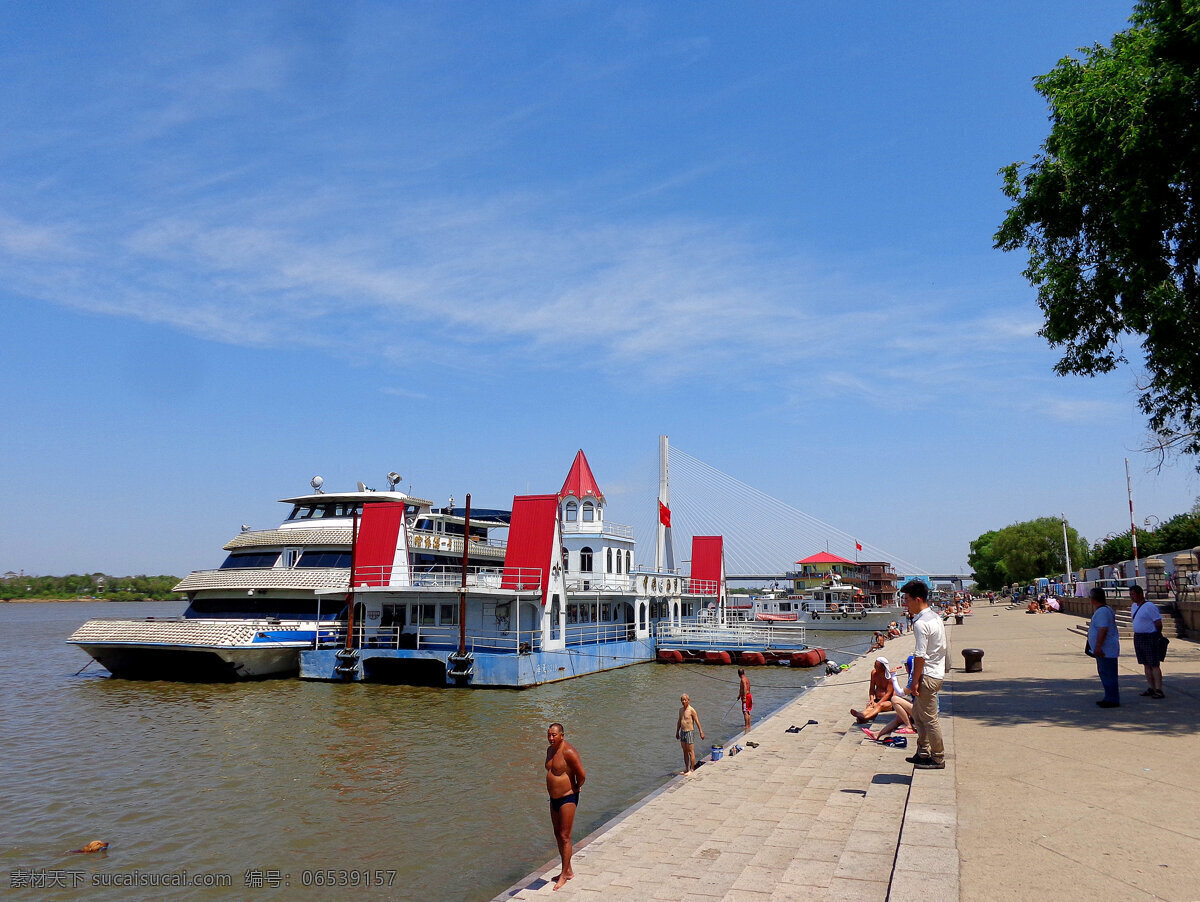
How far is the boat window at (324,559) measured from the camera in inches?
1254

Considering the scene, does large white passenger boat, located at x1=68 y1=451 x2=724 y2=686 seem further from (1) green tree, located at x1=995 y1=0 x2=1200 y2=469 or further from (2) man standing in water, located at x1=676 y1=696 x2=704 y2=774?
(1) green tree, located at x1=995 y1=0 x2=1200 y2=469

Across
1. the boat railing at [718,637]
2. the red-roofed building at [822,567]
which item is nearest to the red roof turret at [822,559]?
the red-roofed building at [822,567]

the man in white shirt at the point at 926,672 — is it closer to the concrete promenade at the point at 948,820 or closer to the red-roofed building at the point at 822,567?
the concrete promenade at the point at 948,820

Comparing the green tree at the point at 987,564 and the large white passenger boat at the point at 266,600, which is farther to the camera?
the green tree at the point at 987,564

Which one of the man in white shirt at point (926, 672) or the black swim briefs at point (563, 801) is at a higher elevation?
the man in white shirt at point (926, 672)

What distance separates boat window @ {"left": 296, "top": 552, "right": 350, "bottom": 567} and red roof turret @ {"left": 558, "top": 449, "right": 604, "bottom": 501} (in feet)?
39.7

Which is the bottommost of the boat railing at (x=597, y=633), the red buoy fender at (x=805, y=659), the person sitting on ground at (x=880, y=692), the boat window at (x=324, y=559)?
the red buoy fender at (x=805, y=659)

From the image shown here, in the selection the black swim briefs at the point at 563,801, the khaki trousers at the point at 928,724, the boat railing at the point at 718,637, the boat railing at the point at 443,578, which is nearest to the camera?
the black swim briefs at the point at 563,801

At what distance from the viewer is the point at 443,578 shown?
30391 mm

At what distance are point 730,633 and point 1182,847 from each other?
35.7 meters

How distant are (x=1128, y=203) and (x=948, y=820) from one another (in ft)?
37.8

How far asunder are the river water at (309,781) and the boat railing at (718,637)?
11.5 m

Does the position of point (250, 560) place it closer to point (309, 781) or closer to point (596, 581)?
point (596, 581)

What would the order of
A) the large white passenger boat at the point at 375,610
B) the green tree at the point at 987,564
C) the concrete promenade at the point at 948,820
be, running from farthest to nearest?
the green tree at the point at 987,564 < the large white passenger boat at the point at 375,610 < the concrete promenade at the point at 948,820
